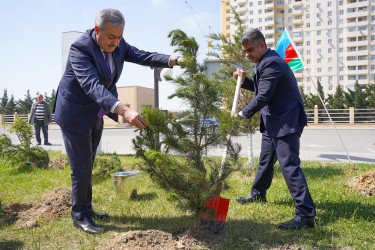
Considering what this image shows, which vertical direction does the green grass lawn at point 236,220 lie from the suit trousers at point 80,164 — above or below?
below

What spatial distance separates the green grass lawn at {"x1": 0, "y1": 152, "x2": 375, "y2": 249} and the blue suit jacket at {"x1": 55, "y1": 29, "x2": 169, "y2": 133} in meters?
0.76

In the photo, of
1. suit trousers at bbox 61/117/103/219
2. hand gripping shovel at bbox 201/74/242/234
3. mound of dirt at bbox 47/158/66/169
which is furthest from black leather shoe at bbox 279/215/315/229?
mound of dirt at bbox 47/158/66/169

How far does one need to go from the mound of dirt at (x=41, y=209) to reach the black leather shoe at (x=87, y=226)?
0.52 metres

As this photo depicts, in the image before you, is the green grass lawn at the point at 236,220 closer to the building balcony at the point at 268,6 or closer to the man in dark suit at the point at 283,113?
the man in dark suit at the point at 283,113

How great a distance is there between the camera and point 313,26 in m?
63.8

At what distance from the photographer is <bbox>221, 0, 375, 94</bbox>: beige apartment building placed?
196 ft

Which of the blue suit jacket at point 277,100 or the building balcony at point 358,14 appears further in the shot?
the building balcony at point 358,14

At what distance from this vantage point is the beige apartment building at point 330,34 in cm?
5966

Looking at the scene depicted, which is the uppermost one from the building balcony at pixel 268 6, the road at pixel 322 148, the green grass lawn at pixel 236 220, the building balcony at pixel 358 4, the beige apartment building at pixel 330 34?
the building balcony at pixel 268 6

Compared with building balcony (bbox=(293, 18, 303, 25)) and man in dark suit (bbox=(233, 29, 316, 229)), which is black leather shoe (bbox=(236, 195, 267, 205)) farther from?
building balcony (bbox=(293, 18, 303, 25))

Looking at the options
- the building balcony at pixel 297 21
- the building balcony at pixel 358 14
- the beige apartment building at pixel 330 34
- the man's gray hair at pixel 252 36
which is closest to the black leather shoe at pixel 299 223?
the man's gray hair at pixel 252 36

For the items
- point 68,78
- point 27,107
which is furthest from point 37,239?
point 27,107

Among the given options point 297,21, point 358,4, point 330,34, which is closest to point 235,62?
point 330,34

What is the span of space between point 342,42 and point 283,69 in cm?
6908
